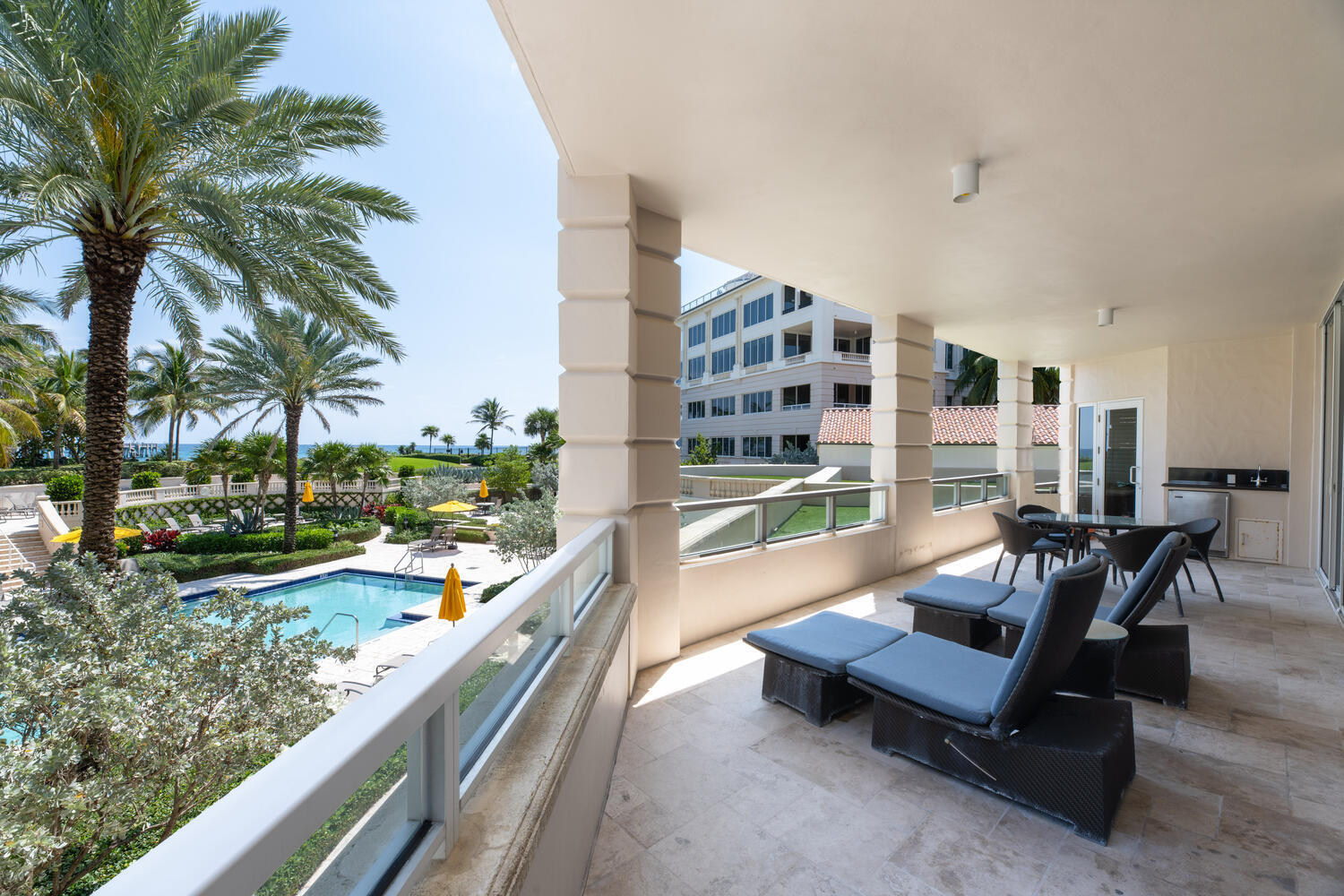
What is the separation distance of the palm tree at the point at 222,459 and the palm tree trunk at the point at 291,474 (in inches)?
189

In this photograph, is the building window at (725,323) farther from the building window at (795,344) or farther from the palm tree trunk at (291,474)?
the palm tree trunk at (291,474)

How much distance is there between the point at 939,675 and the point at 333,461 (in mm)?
25765

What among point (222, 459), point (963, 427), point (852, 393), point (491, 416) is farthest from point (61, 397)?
point (963, 427)

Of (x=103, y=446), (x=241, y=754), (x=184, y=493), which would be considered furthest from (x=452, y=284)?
(x=241, y=754)

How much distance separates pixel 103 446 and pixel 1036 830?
9.59 m

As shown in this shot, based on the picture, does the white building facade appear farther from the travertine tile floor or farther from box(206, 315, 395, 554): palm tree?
the travertine tile floor

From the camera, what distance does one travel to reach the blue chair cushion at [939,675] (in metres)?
2.60

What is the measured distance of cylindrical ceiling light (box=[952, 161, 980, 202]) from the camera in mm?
3328

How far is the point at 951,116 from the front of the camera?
2912 millimetres

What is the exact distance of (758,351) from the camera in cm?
2864

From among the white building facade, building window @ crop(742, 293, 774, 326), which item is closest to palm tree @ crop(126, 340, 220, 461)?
the white building facade

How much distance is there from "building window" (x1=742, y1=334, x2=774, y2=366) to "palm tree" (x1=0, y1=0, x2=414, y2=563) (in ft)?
70.3

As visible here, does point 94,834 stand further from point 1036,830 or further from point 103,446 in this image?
point 103,446

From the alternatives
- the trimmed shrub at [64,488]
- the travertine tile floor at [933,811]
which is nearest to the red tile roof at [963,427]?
the travertine tile floor at [933,811]
